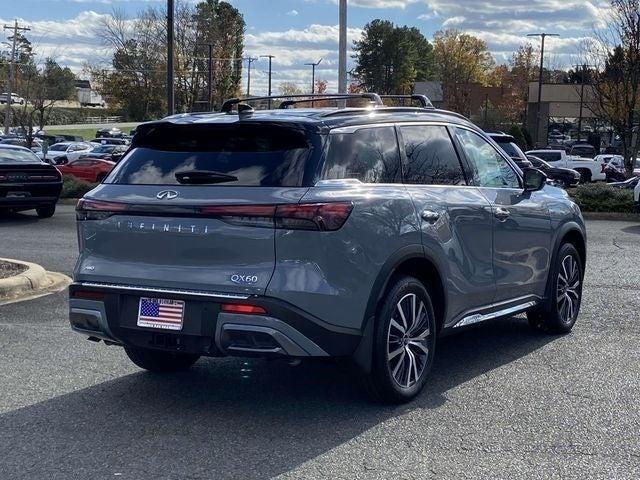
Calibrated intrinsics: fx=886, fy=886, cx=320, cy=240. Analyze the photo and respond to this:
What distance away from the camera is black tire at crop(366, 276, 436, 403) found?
5359 millimetres

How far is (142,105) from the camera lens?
254ft

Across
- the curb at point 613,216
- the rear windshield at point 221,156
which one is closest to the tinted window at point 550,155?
the curb at point 613,216

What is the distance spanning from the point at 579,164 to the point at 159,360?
1318 inches

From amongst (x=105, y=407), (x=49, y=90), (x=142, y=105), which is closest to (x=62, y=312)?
(x=105, y=407)

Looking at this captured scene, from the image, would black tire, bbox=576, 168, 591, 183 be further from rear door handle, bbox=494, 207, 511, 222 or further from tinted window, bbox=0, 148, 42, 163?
rear door handle, bbox=494, 207, 511, 222

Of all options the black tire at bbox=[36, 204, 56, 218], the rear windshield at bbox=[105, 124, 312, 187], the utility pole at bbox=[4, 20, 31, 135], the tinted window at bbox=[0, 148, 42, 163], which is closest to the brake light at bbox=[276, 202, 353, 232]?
the rear windshield at bbox=[105, 124, 312, 187]

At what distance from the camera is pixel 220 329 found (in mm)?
4988

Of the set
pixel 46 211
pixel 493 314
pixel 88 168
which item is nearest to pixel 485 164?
pixel 493 314

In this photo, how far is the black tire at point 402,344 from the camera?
536cm

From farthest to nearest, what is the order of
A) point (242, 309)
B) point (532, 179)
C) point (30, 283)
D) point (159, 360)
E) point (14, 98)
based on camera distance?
point (14, 98) → point (30, 283) → point (532, 179) → point (159, 360) → point (242, 309)

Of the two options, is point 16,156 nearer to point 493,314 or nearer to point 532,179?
point 532,179

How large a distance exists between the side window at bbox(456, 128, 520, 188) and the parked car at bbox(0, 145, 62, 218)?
1288 cm

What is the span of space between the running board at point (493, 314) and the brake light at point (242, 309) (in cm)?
180

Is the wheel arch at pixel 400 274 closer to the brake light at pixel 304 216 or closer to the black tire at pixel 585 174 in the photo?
the brake light at pixel 304 216
